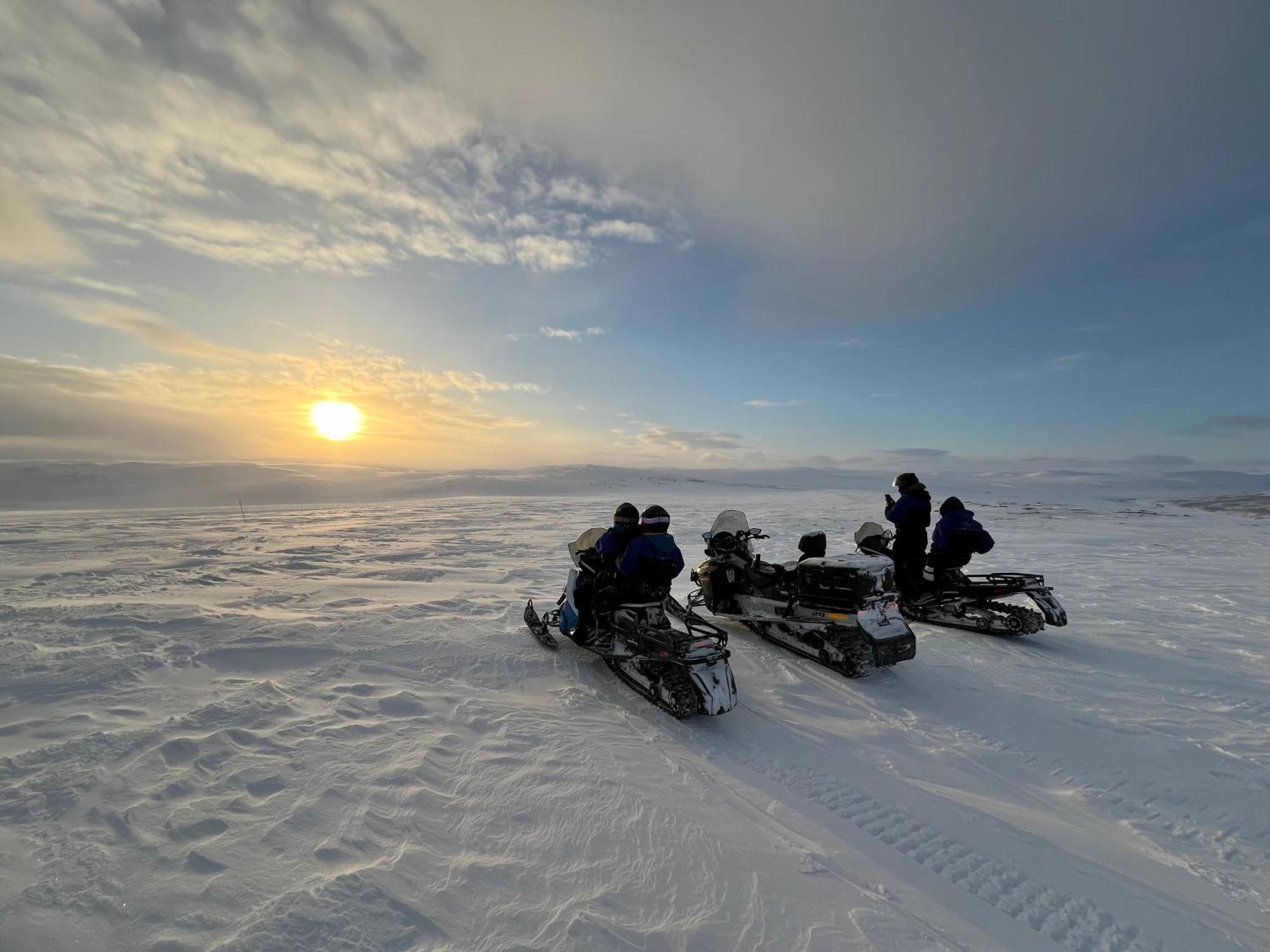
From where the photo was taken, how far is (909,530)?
24.4 feet

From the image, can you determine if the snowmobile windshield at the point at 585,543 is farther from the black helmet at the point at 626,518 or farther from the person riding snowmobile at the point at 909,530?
the person riding snowmobile at the point at 909,530

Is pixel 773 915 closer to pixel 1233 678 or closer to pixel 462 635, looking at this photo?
pixel 462 635

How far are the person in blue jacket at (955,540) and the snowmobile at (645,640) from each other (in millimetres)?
3905

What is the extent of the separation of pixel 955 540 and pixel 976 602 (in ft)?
2.83

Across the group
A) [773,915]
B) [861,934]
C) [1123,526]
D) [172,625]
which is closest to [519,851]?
[773,915]

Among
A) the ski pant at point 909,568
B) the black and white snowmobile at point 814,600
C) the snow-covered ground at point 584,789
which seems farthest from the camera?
the ski pant at point 909,568

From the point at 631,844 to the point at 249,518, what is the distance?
1965 centimetres

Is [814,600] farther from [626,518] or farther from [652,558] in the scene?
[626,518]

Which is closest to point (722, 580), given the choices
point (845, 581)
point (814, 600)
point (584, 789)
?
point (814, 600)

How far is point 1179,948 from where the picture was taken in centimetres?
238

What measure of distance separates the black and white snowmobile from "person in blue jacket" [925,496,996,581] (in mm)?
1837

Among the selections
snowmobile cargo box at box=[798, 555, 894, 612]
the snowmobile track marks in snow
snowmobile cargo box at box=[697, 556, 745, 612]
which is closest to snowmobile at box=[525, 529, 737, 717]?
snowmobile cargo box at box=[697, 556, 745, 612]

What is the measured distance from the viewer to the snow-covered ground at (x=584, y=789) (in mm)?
2367

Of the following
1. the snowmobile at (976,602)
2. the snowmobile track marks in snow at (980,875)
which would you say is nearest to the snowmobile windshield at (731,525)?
the snowmobile at (976,602)
